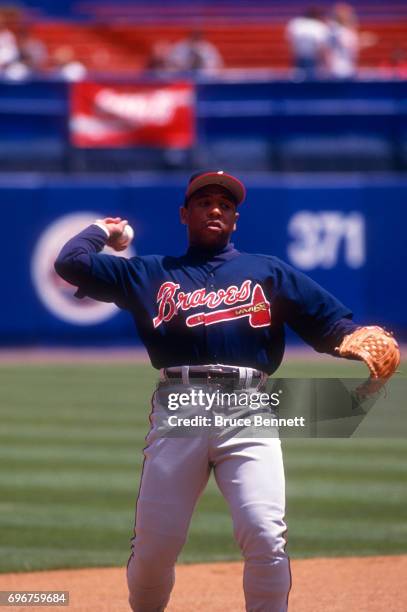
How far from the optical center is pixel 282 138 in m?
17.8

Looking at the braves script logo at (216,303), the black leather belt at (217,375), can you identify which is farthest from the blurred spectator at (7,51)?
the black leather belt at (217,375)

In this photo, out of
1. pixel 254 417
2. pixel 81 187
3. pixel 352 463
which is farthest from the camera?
pixel 81 187

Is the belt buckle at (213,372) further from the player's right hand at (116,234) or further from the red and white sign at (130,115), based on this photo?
the red and white sign at (130,115)

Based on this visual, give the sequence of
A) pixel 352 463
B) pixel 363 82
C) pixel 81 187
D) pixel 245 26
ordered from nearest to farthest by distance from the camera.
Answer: pixel 352 463
pixel 81 187
pixel 363 82
pixel 245 26

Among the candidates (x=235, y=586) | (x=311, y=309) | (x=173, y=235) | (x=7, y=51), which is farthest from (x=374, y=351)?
(x=7, y=51)

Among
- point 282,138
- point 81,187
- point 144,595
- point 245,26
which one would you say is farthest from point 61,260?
point 245,26

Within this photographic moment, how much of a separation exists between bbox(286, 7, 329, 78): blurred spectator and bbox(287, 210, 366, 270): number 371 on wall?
2521 millimetres

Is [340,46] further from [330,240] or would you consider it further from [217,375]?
[217,375]

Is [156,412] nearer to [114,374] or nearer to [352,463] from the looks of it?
[352,463]

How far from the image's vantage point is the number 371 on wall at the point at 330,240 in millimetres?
16828

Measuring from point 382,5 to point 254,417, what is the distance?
19631mm

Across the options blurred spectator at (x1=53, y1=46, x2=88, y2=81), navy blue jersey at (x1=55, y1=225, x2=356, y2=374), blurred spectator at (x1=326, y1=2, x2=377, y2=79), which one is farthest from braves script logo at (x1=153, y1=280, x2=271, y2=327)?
blurred spectator at (x1=326, y1=2, x2=377, y2=79)

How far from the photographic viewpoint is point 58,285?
53.4 ft

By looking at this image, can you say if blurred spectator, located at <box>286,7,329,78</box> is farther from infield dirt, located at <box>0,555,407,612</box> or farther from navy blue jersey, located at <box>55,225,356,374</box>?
navy blue jersey, located at <box>55,225,356,374</box>
